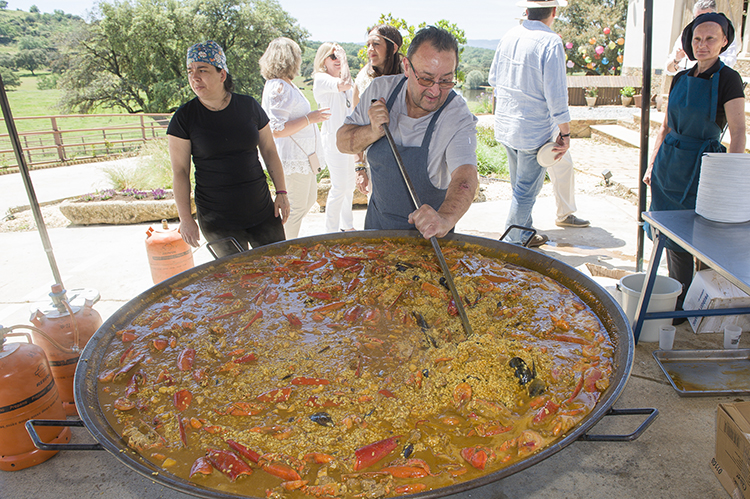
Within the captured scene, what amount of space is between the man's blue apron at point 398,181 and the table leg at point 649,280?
1.22m

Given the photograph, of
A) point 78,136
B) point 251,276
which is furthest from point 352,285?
point 78,136

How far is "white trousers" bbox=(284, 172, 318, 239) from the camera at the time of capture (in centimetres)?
441

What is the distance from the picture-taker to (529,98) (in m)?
4.20

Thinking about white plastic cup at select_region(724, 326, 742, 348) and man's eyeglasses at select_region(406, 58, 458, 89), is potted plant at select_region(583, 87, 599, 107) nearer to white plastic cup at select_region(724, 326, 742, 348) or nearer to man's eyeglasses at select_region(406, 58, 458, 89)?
white plastic cup at select_region(724, 326, 742, 348)

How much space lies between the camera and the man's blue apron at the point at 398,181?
8.39ft

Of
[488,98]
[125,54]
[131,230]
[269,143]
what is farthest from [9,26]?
[269,143]

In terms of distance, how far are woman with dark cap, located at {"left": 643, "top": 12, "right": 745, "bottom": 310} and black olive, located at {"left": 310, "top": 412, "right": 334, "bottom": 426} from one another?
2798mm

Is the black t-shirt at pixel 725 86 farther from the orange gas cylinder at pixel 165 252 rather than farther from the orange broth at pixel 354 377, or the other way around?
the orange gas cylinder at pixel 165 252

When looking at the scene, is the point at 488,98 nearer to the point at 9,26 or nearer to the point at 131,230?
the point at 131,230

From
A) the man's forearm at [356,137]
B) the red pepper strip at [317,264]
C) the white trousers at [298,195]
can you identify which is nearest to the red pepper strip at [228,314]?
the red pepper strip at [317,264]

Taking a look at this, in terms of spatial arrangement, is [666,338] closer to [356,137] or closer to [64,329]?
[356,137]

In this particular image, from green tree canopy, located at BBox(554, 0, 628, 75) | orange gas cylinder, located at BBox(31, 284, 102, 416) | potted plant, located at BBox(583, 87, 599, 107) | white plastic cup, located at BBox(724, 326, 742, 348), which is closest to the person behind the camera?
orange gas cylinder, located at BBox(31, 284, 102, 416)

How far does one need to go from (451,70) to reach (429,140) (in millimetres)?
387

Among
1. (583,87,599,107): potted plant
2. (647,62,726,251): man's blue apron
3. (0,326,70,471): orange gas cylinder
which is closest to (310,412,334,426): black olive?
(0,326,70,471): orange gas cylinder
